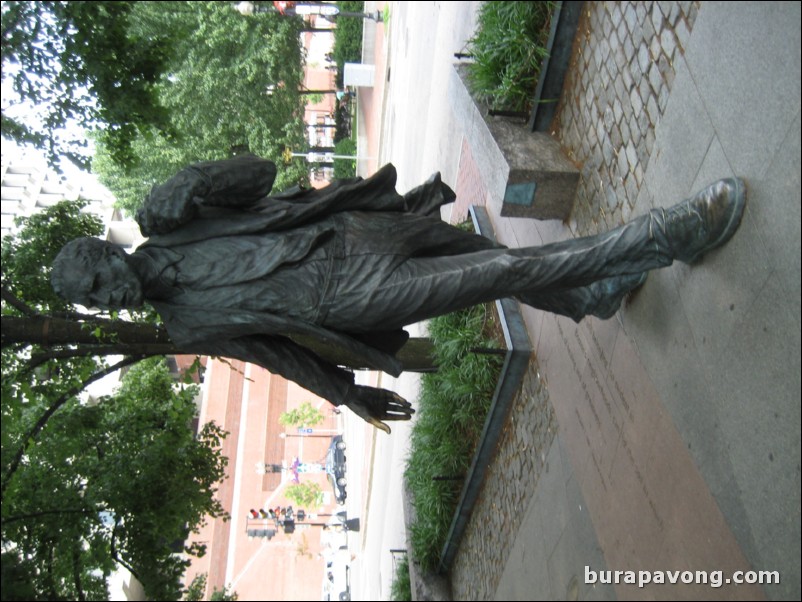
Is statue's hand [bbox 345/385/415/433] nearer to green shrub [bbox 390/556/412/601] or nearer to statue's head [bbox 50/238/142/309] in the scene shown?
statue's head [bbox 50/238/142/309]

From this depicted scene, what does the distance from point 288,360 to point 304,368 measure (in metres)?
0.10

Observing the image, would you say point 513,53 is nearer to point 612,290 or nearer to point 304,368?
point 612,290

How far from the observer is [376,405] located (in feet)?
14.9

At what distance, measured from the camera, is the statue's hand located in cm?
444

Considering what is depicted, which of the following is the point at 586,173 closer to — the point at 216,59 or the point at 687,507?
the point at 687,507

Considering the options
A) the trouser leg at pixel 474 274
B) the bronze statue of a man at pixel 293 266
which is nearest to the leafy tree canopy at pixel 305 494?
the bronze statue of a man at pixel 293 266

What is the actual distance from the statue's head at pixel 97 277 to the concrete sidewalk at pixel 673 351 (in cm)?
293

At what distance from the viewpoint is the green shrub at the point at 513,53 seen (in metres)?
5.78

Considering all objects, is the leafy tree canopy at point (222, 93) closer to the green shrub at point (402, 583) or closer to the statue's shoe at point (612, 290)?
the green shrub at point (402, 583)

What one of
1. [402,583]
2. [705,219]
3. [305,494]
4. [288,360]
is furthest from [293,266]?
[305,494]

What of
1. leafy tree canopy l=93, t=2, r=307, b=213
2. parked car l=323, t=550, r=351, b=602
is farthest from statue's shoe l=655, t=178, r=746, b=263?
leafy tree canopy l=93, t=2, r=307, b=213

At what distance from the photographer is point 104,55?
6.37 m

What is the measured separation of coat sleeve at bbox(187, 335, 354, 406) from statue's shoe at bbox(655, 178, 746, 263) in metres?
2.01

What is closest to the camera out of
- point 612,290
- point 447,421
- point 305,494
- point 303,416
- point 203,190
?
point 203,190
